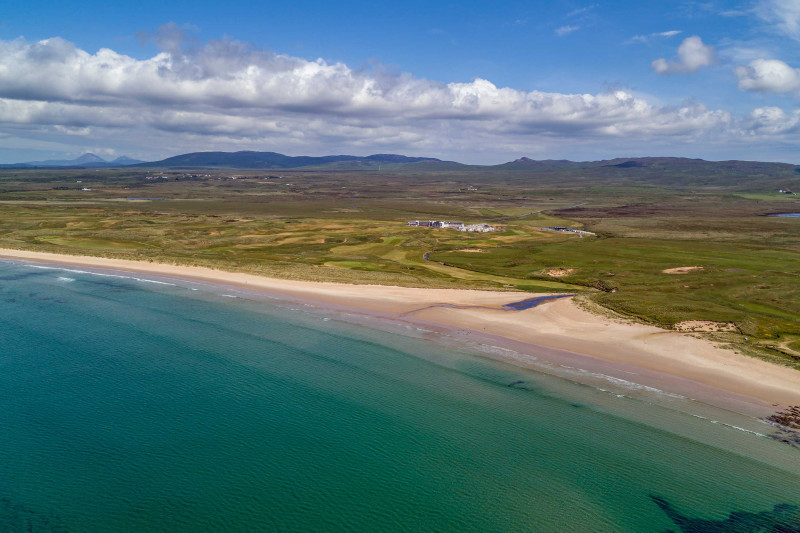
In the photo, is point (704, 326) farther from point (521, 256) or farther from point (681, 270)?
point (521, 256)

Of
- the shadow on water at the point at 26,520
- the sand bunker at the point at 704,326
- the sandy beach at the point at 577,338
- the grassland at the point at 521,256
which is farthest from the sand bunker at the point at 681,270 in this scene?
the shadow on water at the point at 26,520

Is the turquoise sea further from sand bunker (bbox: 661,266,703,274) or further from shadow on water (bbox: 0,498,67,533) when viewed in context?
sand bunker (bbox: 661,266,703,274)

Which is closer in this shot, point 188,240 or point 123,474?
point 123,474

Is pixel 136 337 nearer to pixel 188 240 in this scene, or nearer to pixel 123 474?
pixel 123 474

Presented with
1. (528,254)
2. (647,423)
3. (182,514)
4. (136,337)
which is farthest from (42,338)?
(528,254)

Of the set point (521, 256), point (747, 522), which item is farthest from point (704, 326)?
point (521, 256)
